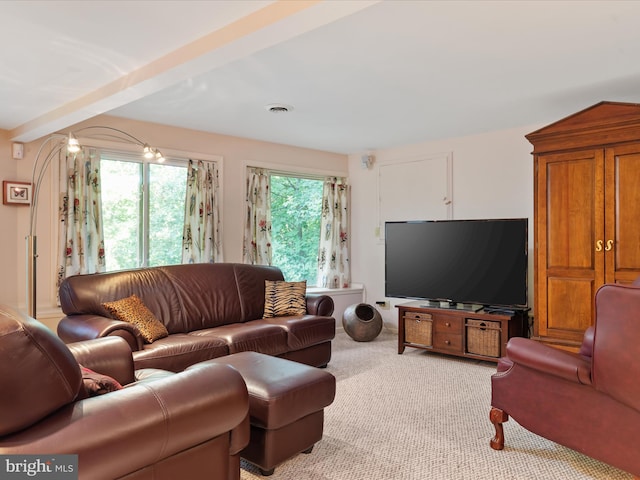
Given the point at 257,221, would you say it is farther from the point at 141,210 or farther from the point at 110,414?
the point at 110,414

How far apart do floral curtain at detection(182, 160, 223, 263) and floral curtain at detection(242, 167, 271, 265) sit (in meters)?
0.42

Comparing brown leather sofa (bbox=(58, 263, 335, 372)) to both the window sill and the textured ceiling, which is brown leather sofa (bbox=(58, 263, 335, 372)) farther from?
the textured ceiling

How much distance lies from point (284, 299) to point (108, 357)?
2229 mm

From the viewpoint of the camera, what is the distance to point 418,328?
15.4ft

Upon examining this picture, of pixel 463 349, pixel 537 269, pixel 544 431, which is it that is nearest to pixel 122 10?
pixel 544 431

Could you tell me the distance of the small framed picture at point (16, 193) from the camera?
372 centimetres

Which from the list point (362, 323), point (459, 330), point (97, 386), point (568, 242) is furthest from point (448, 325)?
point (97, 386)

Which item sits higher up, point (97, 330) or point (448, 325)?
point (97, 330)

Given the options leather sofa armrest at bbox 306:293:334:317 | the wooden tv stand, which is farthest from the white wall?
leather sofa armrest at bbox 306:293:334:317

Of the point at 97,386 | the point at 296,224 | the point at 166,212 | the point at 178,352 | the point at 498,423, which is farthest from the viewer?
the point at 296,224

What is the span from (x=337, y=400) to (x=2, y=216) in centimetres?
315

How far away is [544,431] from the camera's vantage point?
89.7 inches

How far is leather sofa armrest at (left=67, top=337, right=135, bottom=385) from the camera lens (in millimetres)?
2244

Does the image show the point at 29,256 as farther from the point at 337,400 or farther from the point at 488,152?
the point at 488,152
